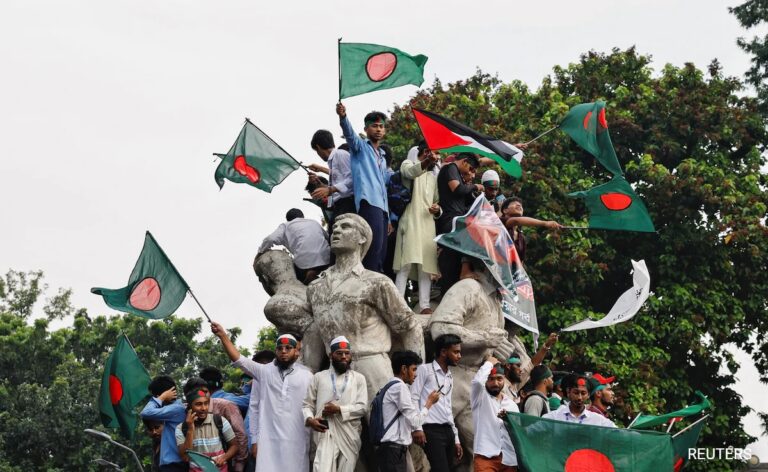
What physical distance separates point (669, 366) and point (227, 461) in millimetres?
15095

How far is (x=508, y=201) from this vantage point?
1659 cm

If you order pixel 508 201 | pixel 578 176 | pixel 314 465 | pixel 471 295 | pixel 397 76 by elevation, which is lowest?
pixel 314 465

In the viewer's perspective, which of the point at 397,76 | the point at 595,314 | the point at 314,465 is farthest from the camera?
the point at 595,314

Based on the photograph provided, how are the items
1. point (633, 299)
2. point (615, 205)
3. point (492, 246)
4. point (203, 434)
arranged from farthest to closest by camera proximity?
1. point (615, 205)
2. point (633, 299)
3. point (492, 246)
4. point (203, 434)

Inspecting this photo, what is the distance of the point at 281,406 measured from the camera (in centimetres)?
1295

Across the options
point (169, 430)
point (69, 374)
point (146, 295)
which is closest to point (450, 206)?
point (146, 295)

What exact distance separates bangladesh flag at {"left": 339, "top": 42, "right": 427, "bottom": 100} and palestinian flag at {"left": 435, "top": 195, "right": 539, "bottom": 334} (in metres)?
2.04

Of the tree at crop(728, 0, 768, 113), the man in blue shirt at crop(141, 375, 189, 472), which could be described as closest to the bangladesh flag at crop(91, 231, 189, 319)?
the man in blue shirt at crop(141, 375, 189, 472)

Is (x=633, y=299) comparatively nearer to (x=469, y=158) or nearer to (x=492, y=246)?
(x=492, y=246)

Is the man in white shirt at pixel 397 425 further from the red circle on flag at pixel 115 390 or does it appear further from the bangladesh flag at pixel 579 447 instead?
the red circle on flag at pixel 115 390

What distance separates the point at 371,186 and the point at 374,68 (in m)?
1.88

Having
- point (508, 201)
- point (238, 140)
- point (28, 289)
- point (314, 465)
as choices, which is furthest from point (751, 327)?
point (28, 289)

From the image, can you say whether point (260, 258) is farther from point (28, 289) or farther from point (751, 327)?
point (28, 289)

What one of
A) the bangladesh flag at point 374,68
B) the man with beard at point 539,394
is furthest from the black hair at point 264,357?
the bangladesh flag at point 374,68
